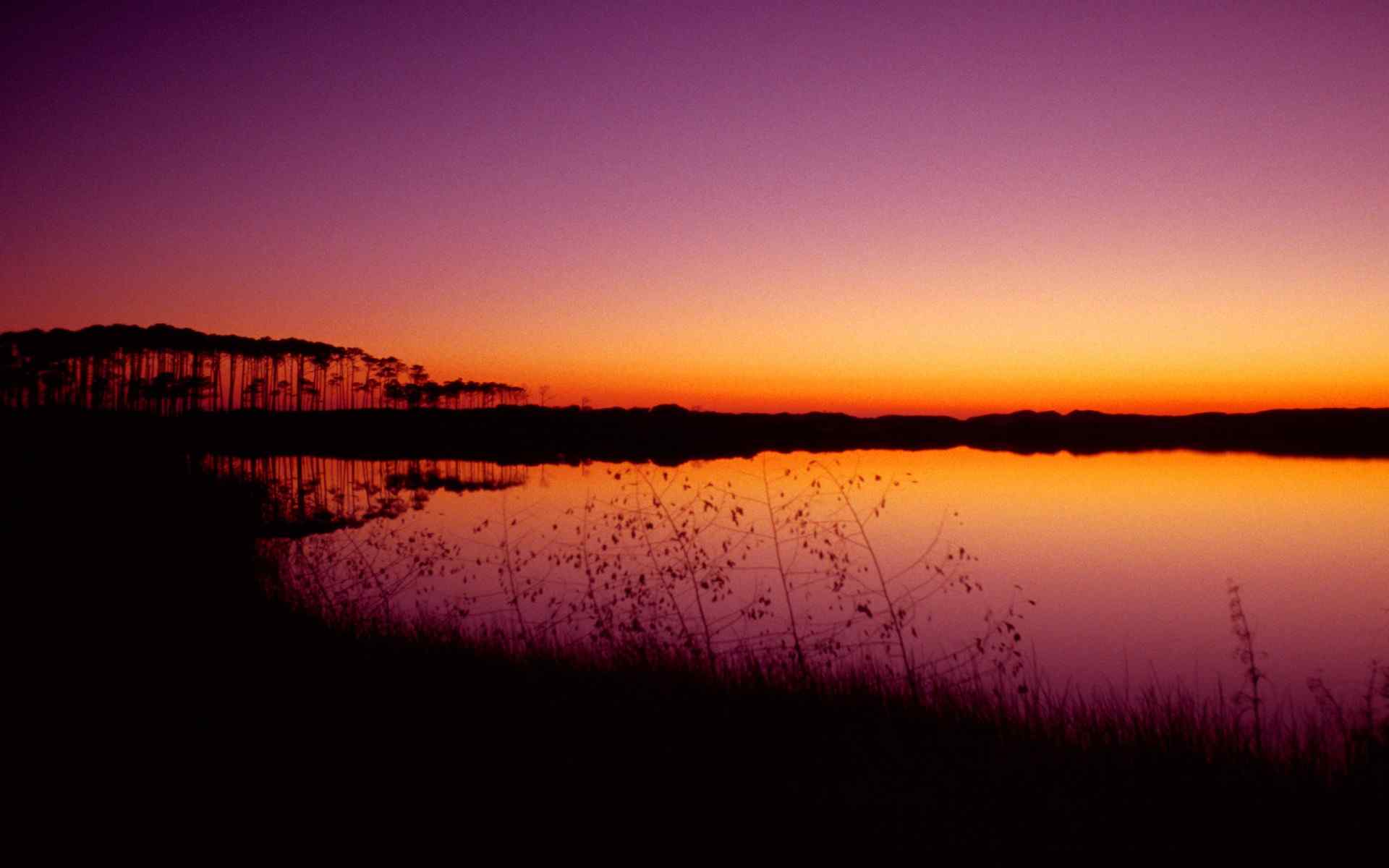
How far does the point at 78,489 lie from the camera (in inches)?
595

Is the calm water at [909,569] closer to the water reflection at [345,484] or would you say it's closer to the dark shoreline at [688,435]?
the water reflection at [345,484]

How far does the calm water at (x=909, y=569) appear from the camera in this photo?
12.2 metres

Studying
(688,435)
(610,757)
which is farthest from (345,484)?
(688,435)

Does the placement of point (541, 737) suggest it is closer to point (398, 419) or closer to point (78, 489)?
point (78, 489)

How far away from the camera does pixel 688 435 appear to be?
11188 centimetres

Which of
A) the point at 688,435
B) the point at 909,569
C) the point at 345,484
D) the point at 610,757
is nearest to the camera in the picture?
the point at 610,757

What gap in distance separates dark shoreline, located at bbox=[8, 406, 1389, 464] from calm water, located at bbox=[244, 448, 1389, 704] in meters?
36.5

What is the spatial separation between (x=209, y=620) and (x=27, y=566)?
293 centimetres

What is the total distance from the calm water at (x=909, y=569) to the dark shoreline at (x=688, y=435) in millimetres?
36541

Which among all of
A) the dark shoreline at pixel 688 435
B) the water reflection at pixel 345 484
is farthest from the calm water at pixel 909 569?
the dark shoreline at pixel 688 435

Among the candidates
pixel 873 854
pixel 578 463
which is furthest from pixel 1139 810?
pixel 578 463

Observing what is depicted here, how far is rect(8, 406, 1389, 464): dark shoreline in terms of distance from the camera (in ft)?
261

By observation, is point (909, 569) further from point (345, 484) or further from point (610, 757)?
point (345, 484)

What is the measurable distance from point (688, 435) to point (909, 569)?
94749 mm
